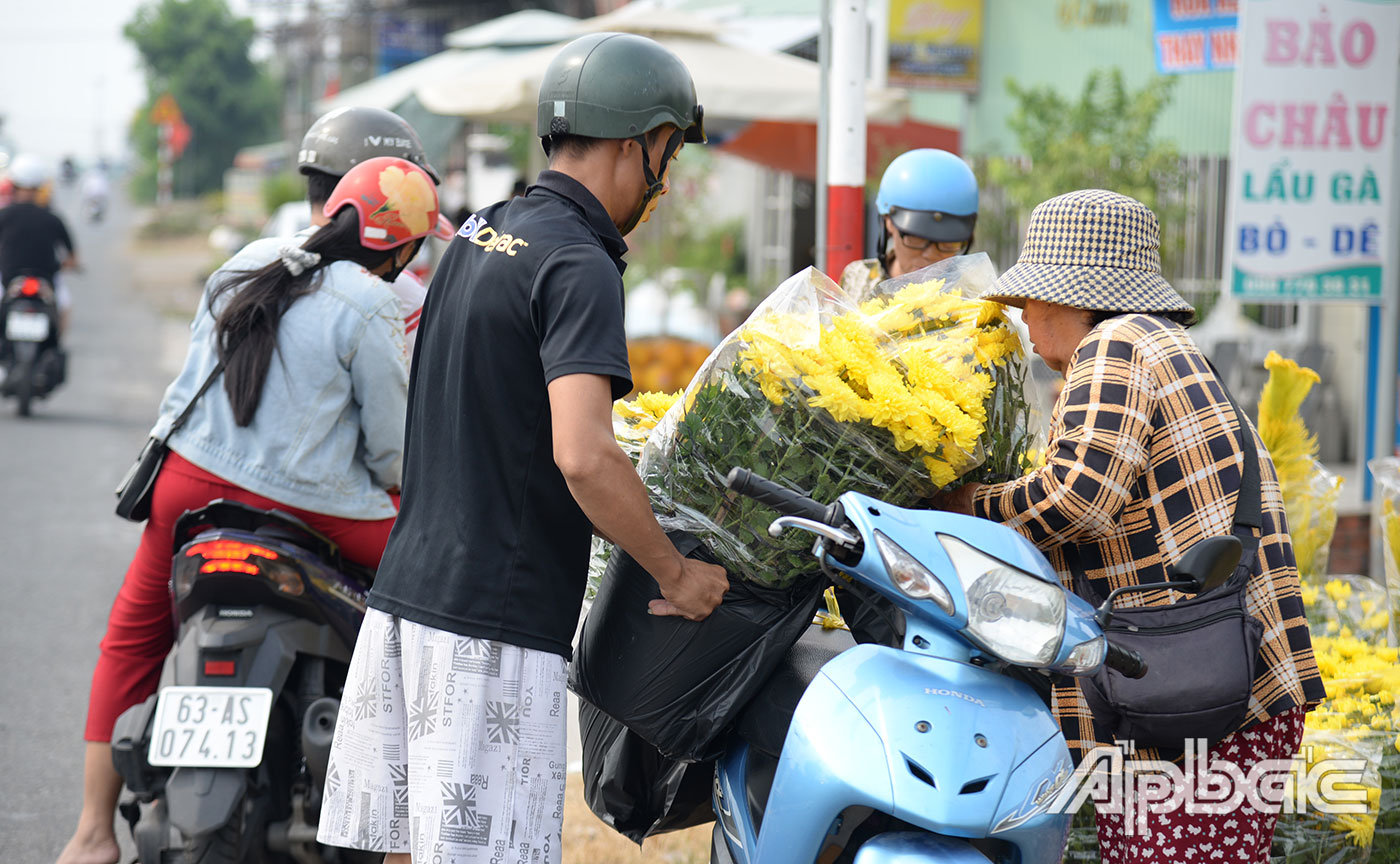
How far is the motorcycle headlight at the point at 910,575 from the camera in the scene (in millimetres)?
2137

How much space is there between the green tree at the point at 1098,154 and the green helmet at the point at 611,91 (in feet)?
18.9

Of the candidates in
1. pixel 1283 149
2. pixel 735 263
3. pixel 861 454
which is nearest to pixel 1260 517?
pixel 861 454

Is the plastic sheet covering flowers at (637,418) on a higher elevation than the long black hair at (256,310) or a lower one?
lower

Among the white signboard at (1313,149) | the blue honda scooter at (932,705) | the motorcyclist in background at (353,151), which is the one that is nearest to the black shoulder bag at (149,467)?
the motorcyclist in background at (353,151)

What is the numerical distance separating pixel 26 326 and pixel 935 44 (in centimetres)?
762

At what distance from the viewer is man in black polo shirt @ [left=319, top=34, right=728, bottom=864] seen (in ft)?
7.75

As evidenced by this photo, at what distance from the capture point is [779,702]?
8.31 ft

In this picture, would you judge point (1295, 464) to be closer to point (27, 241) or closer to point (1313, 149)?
point (1313, 149)

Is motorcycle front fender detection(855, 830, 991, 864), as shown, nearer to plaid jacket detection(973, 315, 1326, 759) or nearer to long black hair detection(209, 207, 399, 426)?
plaid jacket detection(973, 315, 1326, 759)

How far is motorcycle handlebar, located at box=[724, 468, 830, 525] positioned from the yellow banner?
8138mm

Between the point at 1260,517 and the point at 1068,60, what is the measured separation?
879 cm

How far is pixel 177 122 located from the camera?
2050 inches

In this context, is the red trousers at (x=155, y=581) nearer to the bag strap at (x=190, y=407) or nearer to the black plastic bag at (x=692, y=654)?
the bag strap at (x=190, y=407)

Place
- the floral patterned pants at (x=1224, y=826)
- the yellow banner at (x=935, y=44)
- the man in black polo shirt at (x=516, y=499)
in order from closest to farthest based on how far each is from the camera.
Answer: the man in black polo shirt at (x=516, y=499) → the floral patterned pants at (x=1224, y=826) → the yellow banner at (x=935, y=44)
